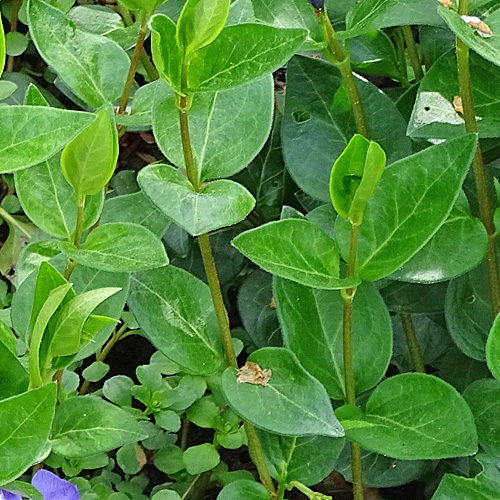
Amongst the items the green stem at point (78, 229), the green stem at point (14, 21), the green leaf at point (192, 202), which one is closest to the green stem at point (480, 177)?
the green leaf at point (192, 202)

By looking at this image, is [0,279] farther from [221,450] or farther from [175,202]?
[175,202]

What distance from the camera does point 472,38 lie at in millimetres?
518

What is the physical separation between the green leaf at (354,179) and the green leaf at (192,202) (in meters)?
0.06

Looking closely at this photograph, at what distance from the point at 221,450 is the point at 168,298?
30 cm

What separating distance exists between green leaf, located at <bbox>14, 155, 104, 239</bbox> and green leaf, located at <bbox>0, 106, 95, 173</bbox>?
122mm

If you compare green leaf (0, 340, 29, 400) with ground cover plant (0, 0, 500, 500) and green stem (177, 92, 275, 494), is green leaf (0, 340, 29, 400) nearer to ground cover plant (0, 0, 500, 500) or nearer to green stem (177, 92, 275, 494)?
ground cover plant (0, 0, 500, 500)

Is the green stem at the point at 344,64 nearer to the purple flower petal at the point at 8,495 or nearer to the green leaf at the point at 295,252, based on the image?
the green leaf at the point at 295,252

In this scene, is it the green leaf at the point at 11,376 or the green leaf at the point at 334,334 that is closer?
the green leaf at the point at 11,376

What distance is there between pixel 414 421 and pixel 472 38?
29cm

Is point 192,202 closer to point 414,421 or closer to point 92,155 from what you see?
point 92,155

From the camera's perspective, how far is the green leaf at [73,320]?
0.46 meters

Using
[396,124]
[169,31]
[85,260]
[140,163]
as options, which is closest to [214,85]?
[169,31]

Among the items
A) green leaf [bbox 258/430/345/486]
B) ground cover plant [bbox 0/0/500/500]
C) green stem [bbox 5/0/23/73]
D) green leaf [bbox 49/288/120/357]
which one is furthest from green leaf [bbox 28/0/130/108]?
green stem [bbox 5/0/23/73]

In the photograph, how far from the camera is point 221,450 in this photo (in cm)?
86
